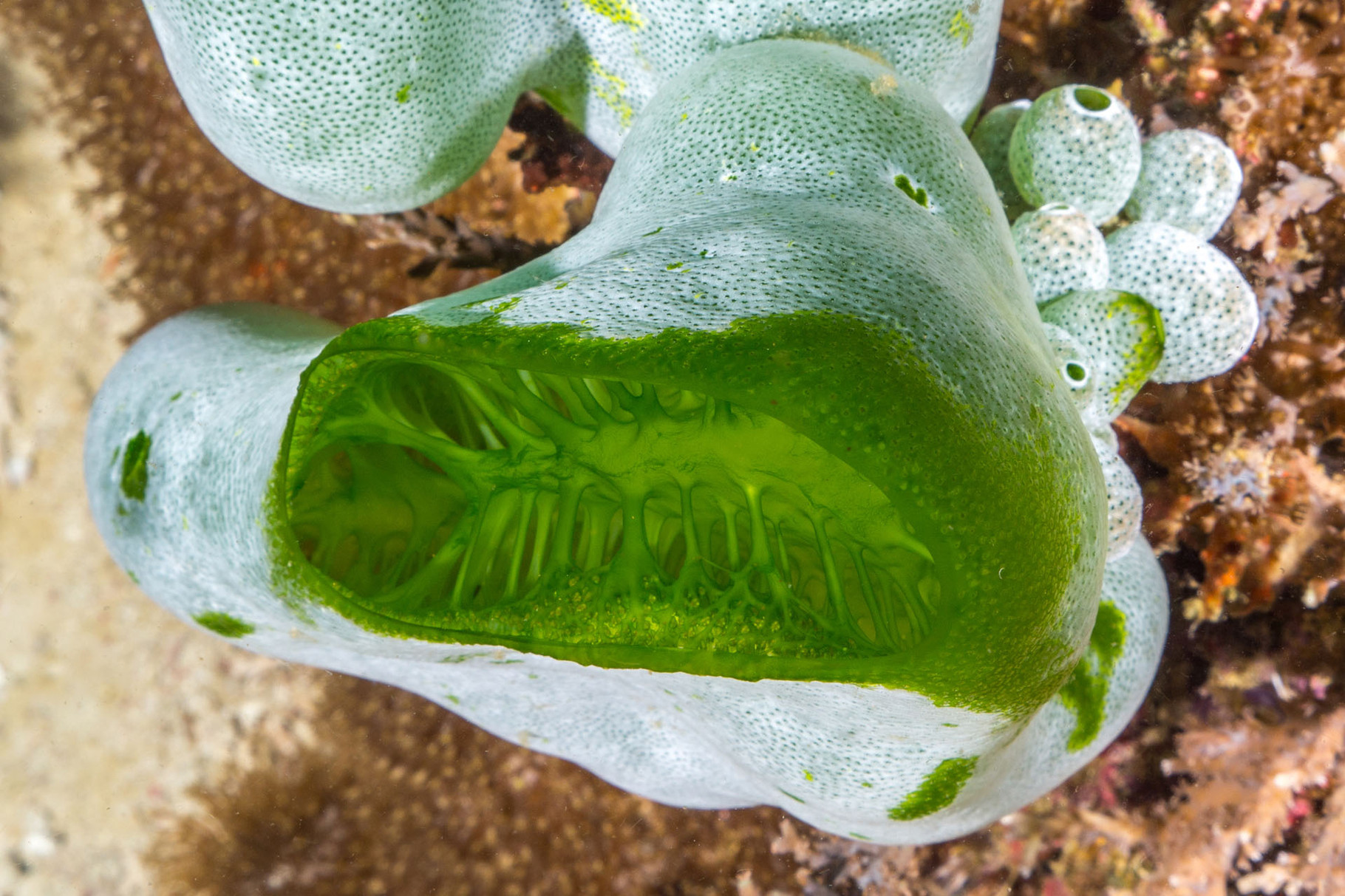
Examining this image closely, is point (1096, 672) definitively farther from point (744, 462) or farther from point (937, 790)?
point (744, 462)

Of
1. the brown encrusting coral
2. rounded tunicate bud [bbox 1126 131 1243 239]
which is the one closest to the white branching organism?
rounded tunicate bud [bbox 1126 131 1243 239]

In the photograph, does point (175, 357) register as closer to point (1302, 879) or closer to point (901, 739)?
point (901, 739)

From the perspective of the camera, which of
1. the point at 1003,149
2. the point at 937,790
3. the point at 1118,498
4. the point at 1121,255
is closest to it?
the point at 937,790

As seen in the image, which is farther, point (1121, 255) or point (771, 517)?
point (1121, 255)

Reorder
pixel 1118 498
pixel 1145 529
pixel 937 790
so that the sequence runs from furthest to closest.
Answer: pixel 1145 529
pixel 1118 498
pixel 937 790

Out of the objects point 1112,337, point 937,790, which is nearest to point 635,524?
point 937,790

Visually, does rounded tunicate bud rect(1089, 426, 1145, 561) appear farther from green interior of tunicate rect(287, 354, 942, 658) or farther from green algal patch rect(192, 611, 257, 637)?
green algal patch rect(192, 611, 257, 637)

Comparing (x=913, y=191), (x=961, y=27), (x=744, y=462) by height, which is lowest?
(x=744, y=462)
